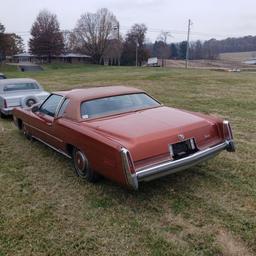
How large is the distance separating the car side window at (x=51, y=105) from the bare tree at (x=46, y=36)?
64399mm

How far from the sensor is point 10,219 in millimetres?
3633

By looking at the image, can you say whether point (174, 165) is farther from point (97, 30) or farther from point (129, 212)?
point (97, 30)

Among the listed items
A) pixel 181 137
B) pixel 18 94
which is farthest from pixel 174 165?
pixel 18 94

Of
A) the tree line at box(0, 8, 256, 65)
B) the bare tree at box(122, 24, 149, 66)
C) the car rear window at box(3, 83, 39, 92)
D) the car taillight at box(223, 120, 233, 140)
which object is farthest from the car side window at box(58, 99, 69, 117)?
the bare tree at box(122, 24, 149, 66)

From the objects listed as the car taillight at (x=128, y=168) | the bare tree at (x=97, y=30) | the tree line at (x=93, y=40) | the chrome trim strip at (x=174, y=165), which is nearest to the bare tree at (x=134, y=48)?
the tree line at (x=93, y=40)

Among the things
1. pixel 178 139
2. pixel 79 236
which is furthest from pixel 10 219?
pixel 178 139

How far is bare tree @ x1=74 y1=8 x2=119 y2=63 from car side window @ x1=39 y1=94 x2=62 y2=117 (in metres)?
64.2

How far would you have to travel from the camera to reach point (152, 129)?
3963 mm

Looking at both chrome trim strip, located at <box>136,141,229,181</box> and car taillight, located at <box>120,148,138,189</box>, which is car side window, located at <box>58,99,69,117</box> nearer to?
car taillight, located at <box>120,148,138,189</box>

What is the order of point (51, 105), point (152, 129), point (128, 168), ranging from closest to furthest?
point (128, 168)
point (152, 129)
point (51, 105)

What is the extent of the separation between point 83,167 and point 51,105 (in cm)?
170

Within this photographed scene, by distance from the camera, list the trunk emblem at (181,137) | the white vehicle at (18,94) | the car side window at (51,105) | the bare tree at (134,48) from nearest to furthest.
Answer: the trunk emblem at (181,137) → the car side window at (51,105) → the white vehicle at (18,94) → the bare tree at (134,48)

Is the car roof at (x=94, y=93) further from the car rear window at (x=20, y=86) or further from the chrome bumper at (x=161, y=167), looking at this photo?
the car rear window at (x=20, y=86)

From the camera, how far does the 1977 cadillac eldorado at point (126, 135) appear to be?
3.66m
